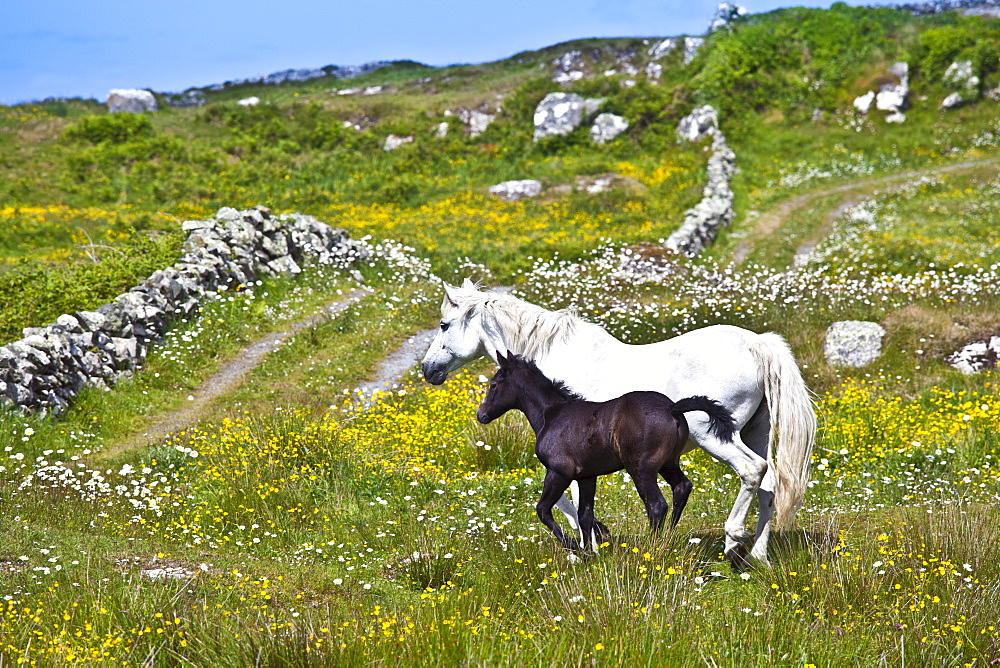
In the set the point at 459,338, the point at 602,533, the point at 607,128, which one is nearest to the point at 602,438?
the point at 602,533

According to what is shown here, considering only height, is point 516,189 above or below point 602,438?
above

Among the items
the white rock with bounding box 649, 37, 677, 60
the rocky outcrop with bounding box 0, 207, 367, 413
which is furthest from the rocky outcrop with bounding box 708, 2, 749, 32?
the rocky outcrop with bounding box 0, 207, 367, 413

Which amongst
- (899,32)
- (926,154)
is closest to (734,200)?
(926,154)

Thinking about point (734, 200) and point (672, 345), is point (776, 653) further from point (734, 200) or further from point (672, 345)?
point (734, 200)

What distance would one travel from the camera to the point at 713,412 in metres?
6.86

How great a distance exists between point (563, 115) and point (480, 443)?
37759mm

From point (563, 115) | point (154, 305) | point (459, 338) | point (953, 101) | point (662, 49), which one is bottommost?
point (154, 305)

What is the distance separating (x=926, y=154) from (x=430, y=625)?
4320 centimetres

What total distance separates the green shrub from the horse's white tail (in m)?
47.3

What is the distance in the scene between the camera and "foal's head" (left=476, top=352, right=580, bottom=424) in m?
7.21

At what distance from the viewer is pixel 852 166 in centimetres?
4094

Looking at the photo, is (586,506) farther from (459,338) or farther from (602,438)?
(459,338)

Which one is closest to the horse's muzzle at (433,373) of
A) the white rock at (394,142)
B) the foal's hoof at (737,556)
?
the foal's hoof at (737,556)

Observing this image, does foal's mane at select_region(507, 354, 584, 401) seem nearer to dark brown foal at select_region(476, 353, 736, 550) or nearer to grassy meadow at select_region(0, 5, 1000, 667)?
dark brown foal at select_region(476, 353, 736, 550)
